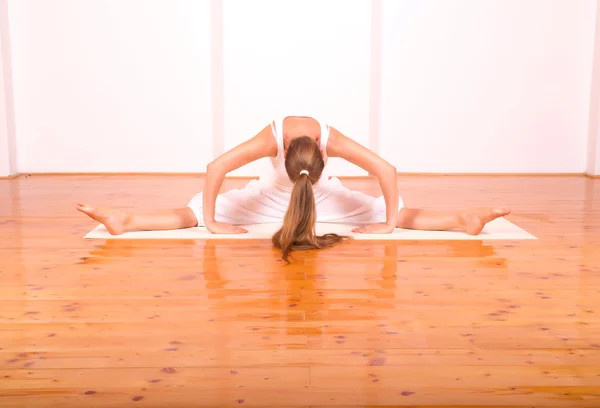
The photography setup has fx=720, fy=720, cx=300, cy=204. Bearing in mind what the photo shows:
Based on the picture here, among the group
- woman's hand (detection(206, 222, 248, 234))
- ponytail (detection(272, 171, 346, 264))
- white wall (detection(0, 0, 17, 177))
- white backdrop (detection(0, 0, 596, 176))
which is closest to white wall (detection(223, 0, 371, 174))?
white backdrop (detection(0, 0, 596, 176))

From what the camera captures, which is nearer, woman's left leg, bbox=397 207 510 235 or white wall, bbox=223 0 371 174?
A: woman's left leg, bbox=397 207 510 235

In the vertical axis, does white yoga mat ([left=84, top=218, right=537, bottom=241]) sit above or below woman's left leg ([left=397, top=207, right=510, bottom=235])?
below

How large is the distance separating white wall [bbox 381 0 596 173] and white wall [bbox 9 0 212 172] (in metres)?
1.41

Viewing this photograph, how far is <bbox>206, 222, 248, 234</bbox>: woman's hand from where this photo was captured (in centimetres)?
327

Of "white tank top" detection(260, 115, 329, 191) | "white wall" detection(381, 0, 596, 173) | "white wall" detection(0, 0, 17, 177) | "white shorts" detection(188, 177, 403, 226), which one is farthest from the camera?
"white wall" detection(381, 0, 596, 173)

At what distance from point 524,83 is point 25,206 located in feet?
11.8

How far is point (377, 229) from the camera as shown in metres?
3.30

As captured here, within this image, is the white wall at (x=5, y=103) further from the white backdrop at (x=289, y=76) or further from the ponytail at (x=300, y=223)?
the ponytail at (x=300, y=223)

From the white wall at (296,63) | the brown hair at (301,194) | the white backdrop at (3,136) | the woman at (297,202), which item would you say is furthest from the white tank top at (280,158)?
the white backdrop at (3,136)

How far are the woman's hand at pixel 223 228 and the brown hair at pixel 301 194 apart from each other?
0.33 m

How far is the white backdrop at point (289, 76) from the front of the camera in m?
5.16

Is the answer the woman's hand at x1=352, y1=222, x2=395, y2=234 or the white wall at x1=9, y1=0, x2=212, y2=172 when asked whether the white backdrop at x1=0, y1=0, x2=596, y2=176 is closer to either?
the white wall at x1=9, y1=0, x2=212, y2=172

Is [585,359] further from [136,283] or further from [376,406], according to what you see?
[136,283]

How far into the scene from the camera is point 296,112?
17.3 feet
